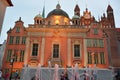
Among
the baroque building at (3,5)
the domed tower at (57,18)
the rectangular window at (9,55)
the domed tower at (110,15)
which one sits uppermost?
the domed tower at (110,15)

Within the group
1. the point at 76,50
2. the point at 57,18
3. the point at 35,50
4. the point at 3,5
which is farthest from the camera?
the point at 57,18

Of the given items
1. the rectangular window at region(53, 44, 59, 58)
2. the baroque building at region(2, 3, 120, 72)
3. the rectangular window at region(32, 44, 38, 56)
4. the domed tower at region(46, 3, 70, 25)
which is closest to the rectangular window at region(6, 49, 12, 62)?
the baroque building at region(2, 3, 120, 72)

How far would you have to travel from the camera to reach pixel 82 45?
3011 centimetres

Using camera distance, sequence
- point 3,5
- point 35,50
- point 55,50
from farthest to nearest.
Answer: point 55,50, point 35,50, point 3,5

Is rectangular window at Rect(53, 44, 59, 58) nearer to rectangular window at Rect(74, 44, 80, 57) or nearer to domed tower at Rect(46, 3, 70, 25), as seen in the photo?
rectangular window at Rect(74, 44, 80, 57)

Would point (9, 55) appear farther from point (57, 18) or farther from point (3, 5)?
point (3, 5)

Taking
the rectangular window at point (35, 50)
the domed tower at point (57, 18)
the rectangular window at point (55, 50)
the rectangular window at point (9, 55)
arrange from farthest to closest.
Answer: the domed tower at point (57, 18) < the rectangular window at point (55, 50) < the rectangular window at point (35, 50) < the rectangular window at point (9, 55)

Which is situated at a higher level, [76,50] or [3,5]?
[3,5]

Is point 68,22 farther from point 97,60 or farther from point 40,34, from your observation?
point 97,60

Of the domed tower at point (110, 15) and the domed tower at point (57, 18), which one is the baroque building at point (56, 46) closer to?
the domed tower at point (57, 18)

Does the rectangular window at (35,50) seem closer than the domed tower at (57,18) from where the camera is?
Yes

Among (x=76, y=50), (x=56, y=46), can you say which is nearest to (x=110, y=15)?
(x=76, y=50)

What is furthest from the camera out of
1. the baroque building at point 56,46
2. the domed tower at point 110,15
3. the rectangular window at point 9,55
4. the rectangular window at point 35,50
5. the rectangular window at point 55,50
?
the domed tower at point 110,15

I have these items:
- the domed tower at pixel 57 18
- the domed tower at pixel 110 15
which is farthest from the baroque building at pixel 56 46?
the domed tower at pixel 110 15
